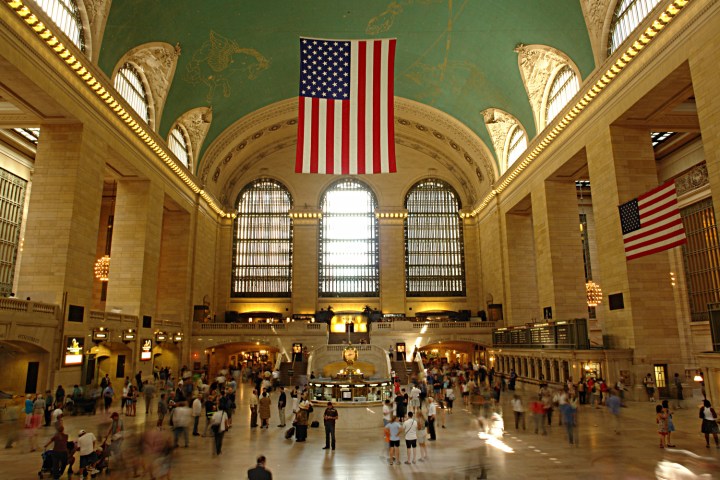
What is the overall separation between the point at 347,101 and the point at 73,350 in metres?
11.9

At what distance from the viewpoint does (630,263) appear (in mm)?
16984

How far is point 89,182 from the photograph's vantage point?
59.1 ft

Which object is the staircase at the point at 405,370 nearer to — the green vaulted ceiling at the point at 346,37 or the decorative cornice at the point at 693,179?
the green vaulted ceiling at the point at 346,37

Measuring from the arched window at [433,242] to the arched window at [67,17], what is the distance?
24588 mm

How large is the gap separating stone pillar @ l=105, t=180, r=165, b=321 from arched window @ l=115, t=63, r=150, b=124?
3.25 m

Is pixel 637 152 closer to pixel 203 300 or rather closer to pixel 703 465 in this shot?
pixel 703 465

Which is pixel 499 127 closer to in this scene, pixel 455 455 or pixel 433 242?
pixel 433 242

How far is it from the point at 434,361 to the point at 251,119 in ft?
59.7

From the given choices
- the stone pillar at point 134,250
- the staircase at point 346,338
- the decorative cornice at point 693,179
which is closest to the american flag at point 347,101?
the stone pillar at point 134,250

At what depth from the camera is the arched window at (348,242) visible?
3656 centimetres

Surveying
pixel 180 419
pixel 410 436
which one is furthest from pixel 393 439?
pixel 180 419

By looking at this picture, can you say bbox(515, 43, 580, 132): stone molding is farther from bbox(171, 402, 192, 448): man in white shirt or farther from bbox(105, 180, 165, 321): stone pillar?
bbox(171, 402, 192, 448): man in white shirt

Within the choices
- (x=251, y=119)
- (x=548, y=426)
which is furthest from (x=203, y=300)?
(x=548, y=426)

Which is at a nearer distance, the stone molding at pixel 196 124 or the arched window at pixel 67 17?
the arched window at pixel 67 17
